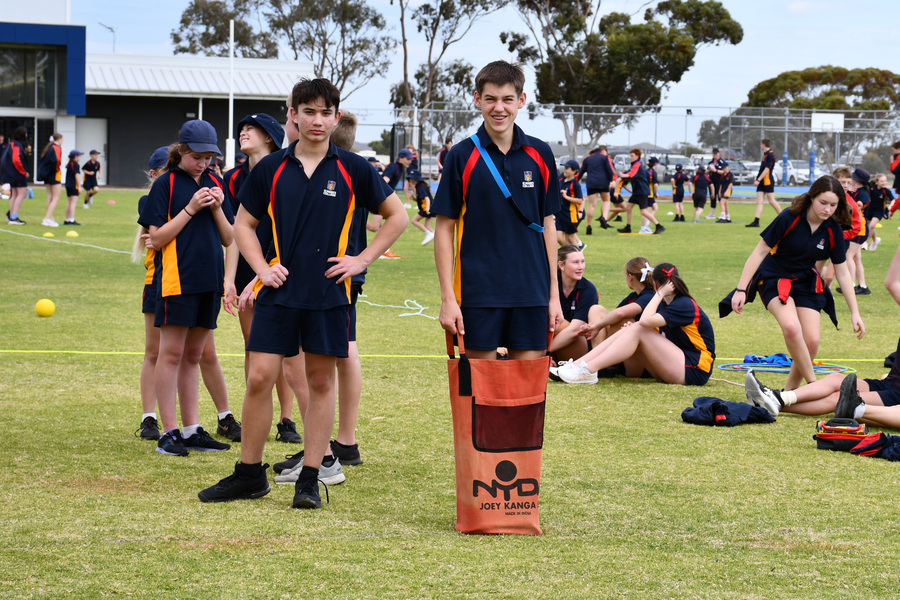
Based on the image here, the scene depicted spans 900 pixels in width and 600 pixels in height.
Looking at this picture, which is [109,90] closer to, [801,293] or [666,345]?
[666,345]

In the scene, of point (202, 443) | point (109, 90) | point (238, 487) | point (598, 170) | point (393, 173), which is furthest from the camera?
point (109, 90)

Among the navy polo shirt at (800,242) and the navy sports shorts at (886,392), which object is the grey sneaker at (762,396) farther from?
the navy polo shirt at (800,242)

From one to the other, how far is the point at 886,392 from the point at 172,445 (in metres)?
4.19

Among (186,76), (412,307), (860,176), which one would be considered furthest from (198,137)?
(186,76)

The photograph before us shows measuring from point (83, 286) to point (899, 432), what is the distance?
9506mm

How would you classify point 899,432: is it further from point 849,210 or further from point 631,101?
point 631,101

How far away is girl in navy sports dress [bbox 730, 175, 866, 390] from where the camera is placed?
263 inches

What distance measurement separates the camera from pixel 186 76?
47.7 m

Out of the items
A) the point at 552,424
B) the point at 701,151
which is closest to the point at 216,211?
the point at 552,424

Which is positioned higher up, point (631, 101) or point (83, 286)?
point (631, 101)

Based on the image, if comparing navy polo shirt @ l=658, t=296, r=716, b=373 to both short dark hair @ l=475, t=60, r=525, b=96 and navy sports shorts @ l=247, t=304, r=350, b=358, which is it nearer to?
short dark hair @ l=475, t=60, r=525, b=96

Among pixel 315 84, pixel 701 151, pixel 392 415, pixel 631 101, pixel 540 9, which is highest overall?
pixel 540 9

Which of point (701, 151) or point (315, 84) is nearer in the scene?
point (315, 84)

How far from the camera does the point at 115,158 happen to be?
46250 millimetres
